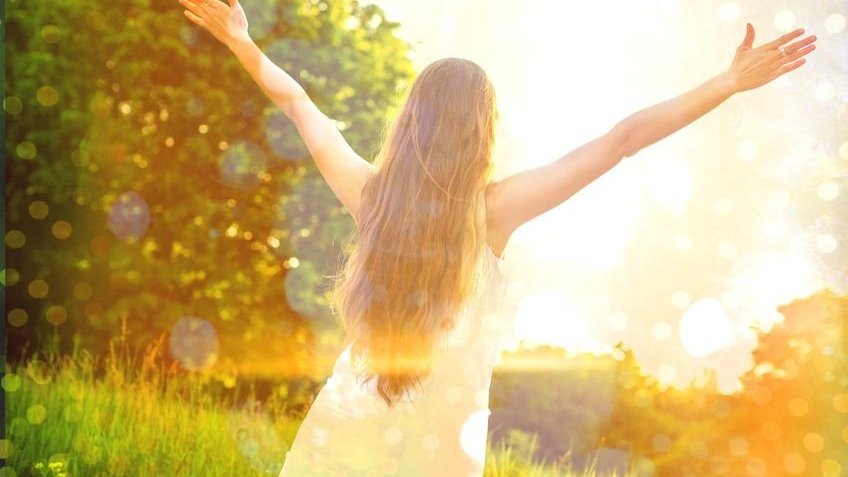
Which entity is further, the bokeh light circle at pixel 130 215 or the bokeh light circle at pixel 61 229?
the bokeh light circle at pixel 61 229

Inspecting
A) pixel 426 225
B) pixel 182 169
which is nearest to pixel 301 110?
pixel 426 225

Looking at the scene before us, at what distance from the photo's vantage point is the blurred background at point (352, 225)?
634 centimetres

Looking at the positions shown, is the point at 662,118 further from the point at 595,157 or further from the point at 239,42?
the point at 239,42

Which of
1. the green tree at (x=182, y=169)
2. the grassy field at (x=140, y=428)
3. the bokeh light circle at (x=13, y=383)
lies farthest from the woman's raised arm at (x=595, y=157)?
the bokeh light circle at (x=13, y=383)

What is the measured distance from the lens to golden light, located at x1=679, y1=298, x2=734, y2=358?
6668mm

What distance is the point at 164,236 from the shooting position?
6.48 metres

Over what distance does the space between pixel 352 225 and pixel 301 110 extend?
3.27m

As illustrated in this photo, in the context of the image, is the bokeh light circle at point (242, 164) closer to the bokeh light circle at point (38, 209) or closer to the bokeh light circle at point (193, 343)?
the bokeh light circle at point (193, 343)

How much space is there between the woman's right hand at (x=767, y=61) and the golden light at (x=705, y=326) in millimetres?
4009

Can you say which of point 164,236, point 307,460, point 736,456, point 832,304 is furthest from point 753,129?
point 307,460

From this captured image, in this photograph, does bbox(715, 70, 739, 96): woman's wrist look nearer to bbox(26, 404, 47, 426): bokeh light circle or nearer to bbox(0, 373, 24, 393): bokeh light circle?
bbox(26, 404, 47, 426): bokeh light circle

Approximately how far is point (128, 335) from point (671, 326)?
4011mm

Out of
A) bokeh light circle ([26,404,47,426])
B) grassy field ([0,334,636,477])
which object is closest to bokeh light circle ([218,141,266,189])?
grassy field ([0,334,636,477])

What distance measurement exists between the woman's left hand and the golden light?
4464 millimetres
